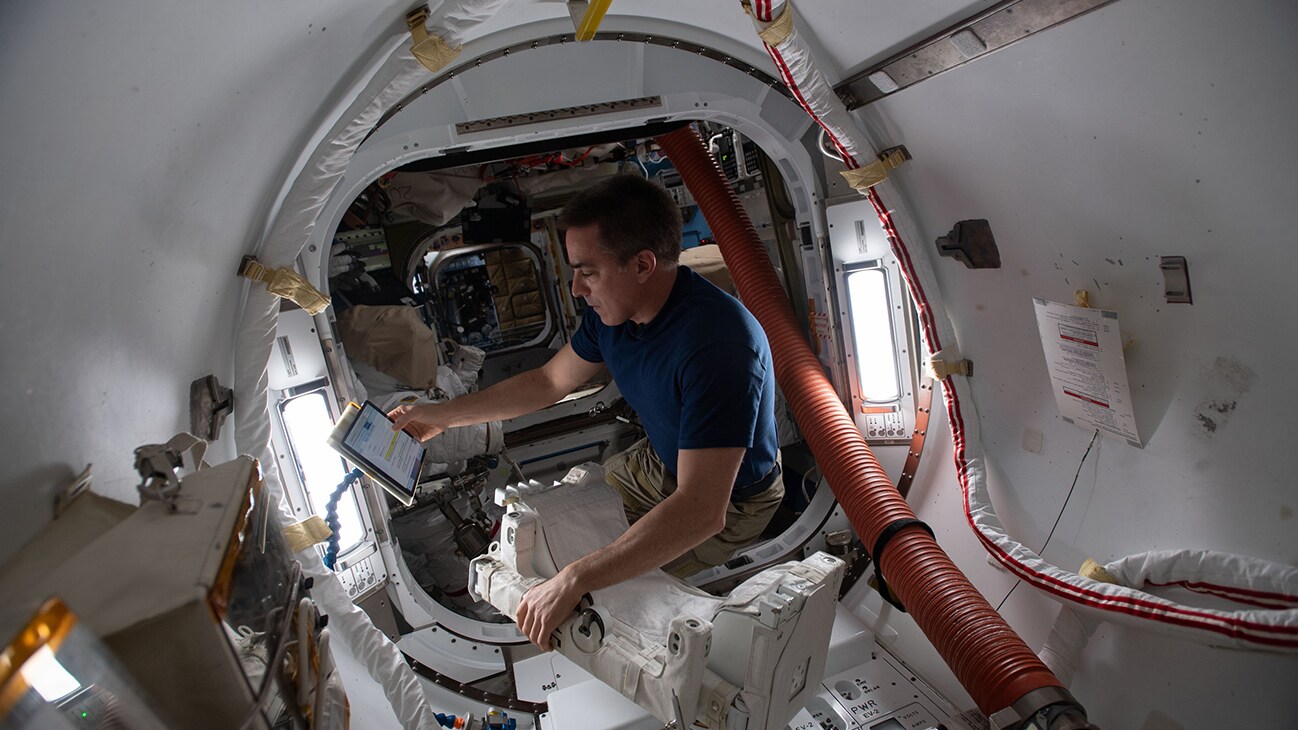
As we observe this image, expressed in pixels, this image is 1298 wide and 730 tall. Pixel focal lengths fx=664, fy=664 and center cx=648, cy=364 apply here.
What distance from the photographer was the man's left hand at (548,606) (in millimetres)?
2199

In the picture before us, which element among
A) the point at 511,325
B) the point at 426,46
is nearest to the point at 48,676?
the point at 426,46

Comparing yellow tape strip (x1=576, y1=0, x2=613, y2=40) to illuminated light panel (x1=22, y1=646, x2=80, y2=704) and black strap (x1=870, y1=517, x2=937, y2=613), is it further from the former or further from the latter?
black strap (x1=870, y1=517, x2=937, y2=613)

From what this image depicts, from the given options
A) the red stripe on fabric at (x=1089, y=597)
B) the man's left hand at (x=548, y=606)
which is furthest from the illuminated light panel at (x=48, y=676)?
the red stripe on fabric at (x=1089, y=597)

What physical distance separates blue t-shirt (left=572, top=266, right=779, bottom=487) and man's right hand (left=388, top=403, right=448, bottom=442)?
0.76m

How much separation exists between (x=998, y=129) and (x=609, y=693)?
261 centimetres

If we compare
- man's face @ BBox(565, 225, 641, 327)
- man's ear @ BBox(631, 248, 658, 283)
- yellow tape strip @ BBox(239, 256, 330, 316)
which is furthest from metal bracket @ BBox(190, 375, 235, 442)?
man's ear @ BBox(631, 248, 658, 283)

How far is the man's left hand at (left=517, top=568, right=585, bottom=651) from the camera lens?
220cm

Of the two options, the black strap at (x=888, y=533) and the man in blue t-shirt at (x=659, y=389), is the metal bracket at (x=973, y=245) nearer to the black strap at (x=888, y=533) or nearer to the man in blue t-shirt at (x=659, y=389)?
the man in blue t-shirt at (x=659, y=389)

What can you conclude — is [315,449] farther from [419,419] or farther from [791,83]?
[791,83]

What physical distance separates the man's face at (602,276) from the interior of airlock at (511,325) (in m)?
1.02

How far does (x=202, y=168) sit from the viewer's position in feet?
4.89

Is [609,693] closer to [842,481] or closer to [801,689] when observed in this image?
[801,689]

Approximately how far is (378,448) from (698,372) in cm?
125

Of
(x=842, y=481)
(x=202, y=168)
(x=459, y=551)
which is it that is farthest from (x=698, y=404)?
(x=459, y=551)
